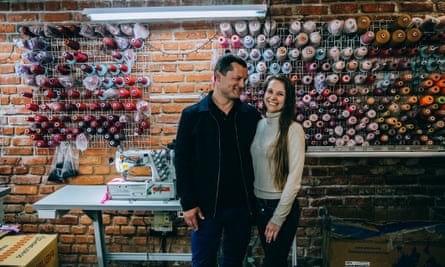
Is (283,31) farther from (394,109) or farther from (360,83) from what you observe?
(394,109)

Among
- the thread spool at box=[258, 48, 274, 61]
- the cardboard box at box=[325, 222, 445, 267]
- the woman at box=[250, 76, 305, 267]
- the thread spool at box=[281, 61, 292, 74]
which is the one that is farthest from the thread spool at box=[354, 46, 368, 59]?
the cardboard box at box=[325, 222, 445, 267]

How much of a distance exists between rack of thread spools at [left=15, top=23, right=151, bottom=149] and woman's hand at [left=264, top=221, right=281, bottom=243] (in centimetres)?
135

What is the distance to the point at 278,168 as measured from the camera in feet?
5.22

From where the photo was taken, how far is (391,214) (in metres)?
2.54

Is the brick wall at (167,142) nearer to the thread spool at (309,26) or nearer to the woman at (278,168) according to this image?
the thread spool at (309,26)

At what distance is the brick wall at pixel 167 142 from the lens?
2.44 m

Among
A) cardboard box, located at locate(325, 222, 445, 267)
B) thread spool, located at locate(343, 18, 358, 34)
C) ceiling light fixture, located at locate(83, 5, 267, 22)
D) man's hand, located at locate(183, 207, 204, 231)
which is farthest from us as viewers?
thread spool, located at locate(343, 18, 358, 34)

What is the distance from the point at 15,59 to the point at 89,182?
1.22 m

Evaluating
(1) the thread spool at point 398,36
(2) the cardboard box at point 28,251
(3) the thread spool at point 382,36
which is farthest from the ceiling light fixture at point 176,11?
(2) the cardboard box at point 28,251

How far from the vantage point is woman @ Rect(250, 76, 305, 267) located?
5.10 ft

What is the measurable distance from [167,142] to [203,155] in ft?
3.08

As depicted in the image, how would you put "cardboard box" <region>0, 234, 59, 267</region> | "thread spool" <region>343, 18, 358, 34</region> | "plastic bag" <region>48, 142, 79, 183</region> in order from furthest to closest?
1. "plastic bag" <region>48, 142, 79, 183</region>
2. "thread spool" <region>343, 18, 358, 34</region>
3. "cardboard box" <region>0, 234, 59, 267</region>

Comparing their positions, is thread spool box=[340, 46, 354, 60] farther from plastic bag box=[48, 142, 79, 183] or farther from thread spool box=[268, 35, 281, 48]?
plastic bag box=[48, 142, 79, 183]

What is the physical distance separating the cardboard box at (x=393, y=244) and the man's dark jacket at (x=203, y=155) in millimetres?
1015
